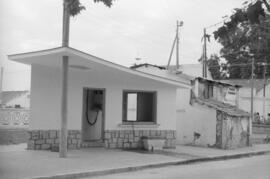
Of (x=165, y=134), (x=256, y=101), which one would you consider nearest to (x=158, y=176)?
(x=165, y=134)

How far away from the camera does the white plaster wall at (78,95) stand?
54.2 ft

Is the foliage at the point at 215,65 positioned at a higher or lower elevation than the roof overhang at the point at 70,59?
higher

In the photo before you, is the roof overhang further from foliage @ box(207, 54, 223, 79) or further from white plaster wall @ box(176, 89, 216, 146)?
foliage @ box(207, 54, 223, 79)

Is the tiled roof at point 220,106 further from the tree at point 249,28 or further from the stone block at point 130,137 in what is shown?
the tree at point 249,28

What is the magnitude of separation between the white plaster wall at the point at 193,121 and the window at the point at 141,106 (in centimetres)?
329

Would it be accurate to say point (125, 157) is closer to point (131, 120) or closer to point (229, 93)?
point (131, 120)

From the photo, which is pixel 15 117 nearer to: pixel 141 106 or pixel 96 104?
pixel 96 104

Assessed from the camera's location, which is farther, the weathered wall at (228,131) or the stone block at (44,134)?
the weathered wall at (228,131)

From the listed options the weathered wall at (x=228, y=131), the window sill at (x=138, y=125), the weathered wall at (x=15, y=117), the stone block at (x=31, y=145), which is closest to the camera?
the stone block at (x=31, y=145)

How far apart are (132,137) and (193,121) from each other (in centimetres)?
462

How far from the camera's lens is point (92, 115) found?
19.6 m

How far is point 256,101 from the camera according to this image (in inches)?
2373

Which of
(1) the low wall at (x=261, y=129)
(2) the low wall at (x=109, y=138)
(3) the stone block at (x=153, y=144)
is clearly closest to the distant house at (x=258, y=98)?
(1) the low wall at (x=261, y=129)

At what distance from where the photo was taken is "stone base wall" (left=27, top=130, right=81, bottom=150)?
16.3 m
